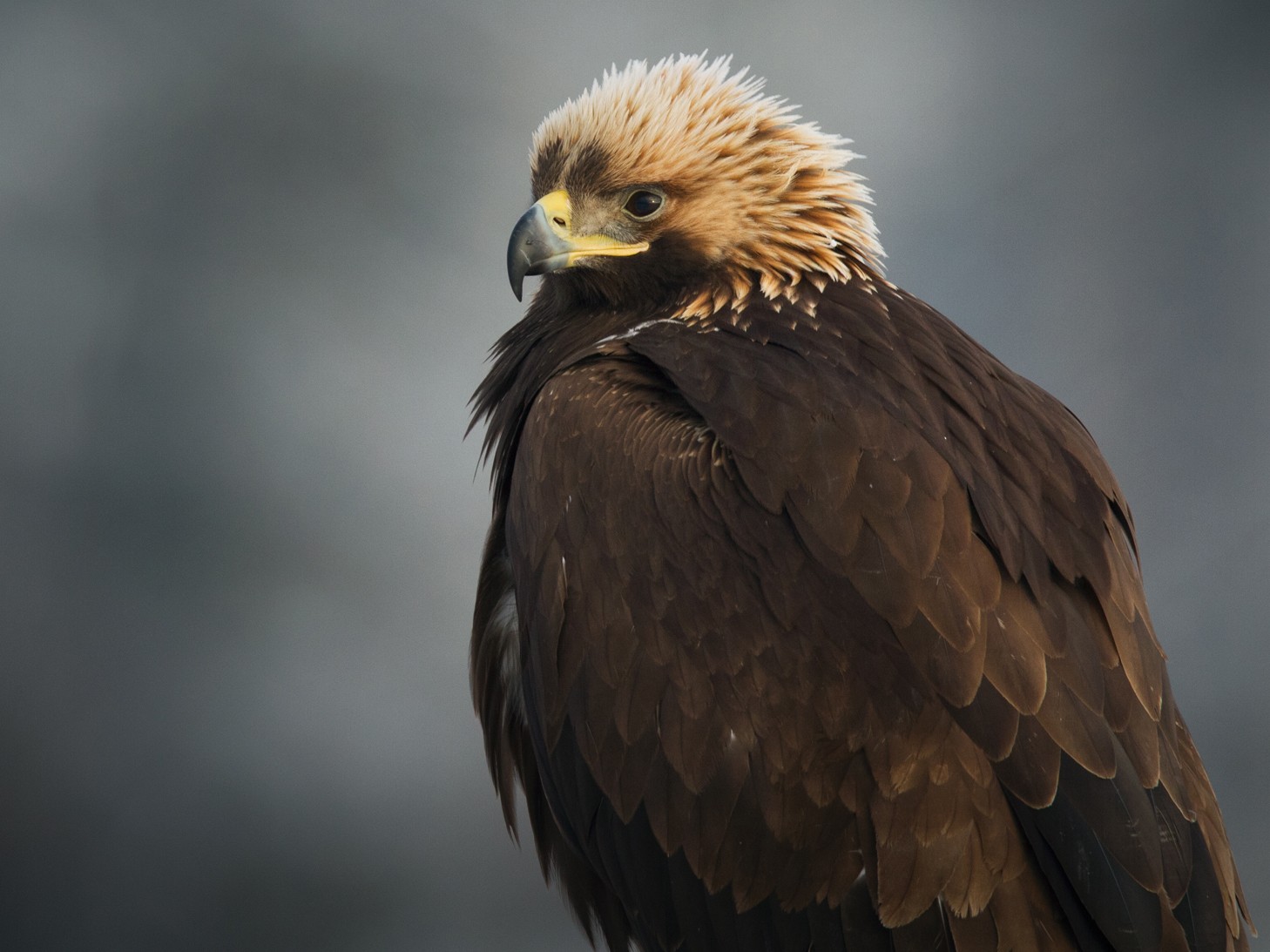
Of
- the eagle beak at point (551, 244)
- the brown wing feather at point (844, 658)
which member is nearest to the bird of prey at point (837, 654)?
the brown wing feather at point (844, 658)

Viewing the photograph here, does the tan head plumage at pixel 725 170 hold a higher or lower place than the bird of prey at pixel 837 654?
higher

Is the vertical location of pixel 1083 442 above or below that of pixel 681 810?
above

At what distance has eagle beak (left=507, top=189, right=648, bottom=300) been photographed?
1.90 metres

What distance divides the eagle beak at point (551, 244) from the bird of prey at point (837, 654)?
0.16 m

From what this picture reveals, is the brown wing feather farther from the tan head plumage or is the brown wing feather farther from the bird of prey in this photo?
the tan head plumage

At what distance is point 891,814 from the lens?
4.55 ft

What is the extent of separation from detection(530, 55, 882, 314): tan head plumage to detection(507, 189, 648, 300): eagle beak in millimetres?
62

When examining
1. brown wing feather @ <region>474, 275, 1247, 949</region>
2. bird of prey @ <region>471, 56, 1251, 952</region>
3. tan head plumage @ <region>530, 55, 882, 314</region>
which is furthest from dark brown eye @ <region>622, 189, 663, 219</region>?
brown wing feather @ <region>474, 275, 1247, 949</region>

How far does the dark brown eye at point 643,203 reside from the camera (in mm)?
1932

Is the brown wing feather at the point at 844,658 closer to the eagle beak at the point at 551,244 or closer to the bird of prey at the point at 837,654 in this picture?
the bird of prey at the point at 837,654

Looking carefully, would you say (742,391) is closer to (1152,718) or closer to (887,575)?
(887,575)

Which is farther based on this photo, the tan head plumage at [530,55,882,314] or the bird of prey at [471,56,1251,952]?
the tan head plumage at [530,55,882,314]

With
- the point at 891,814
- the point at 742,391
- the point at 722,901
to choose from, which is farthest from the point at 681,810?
the point at 742,391

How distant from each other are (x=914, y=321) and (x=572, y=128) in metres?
0.62
